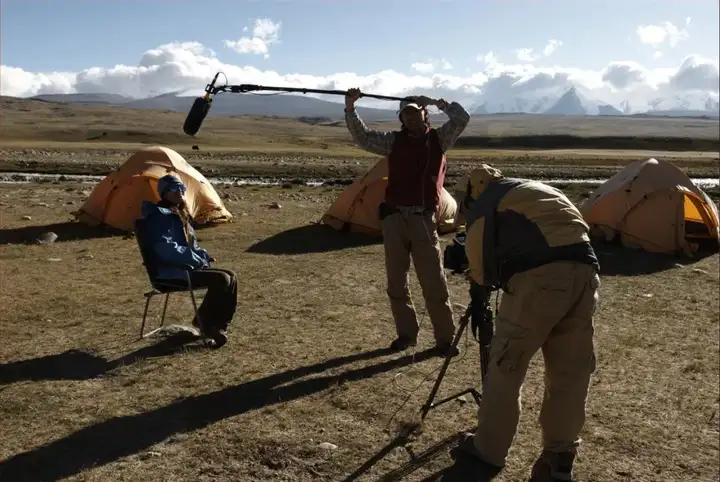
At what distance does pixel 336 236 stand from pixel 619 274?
215 inches

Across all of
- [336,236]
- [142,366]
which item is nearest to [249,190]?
[336,236]

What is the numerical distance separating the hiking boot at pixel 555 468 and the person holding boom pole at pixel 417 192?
8.49 ft

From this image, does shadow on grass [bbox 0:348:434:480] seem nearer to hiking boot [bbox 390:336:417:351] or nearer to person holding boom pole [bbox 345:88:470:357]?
hiking boot [bbox 390:336:417:351]

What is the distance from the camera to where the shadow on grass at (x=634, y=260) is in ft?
40.4

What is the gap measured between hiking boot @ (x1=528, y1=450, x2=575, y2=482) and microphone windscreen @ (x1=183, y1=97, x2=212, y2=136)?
5.20 metres

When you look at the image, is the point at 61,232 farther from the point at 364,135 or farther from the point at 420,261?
the point at 420,261

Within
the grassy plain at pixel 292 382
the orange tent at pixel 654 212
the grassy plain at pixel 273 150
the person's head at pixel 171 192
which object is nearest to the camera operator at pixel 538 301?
the grassy plain at pixel 292 382

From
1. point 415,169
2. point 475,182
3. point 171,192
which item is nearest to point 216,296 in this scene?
point 171,192

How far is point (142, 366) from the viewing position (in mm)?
6949

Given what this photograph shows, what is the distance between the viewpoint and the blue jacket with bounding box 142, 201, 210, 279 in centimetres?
736

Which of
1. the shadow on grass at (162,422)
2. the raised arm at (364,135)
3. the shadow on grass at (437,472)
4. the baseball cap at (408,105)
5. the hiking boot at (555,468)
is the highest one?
the baseball cap at (408,105)

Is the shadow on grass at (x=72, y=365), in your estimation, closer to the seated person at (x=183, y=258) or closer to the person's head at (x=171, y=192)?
the seated person at (x=183, y=258)

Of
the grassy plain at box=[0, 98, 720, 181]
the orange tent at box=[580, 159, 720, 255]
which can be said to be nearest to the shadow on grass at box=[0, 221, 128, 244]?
the orange tent at box=[580, 159, 720, 255]

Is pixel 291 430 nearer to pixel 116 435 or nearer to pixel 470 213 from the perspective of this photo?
pixel 116 435
